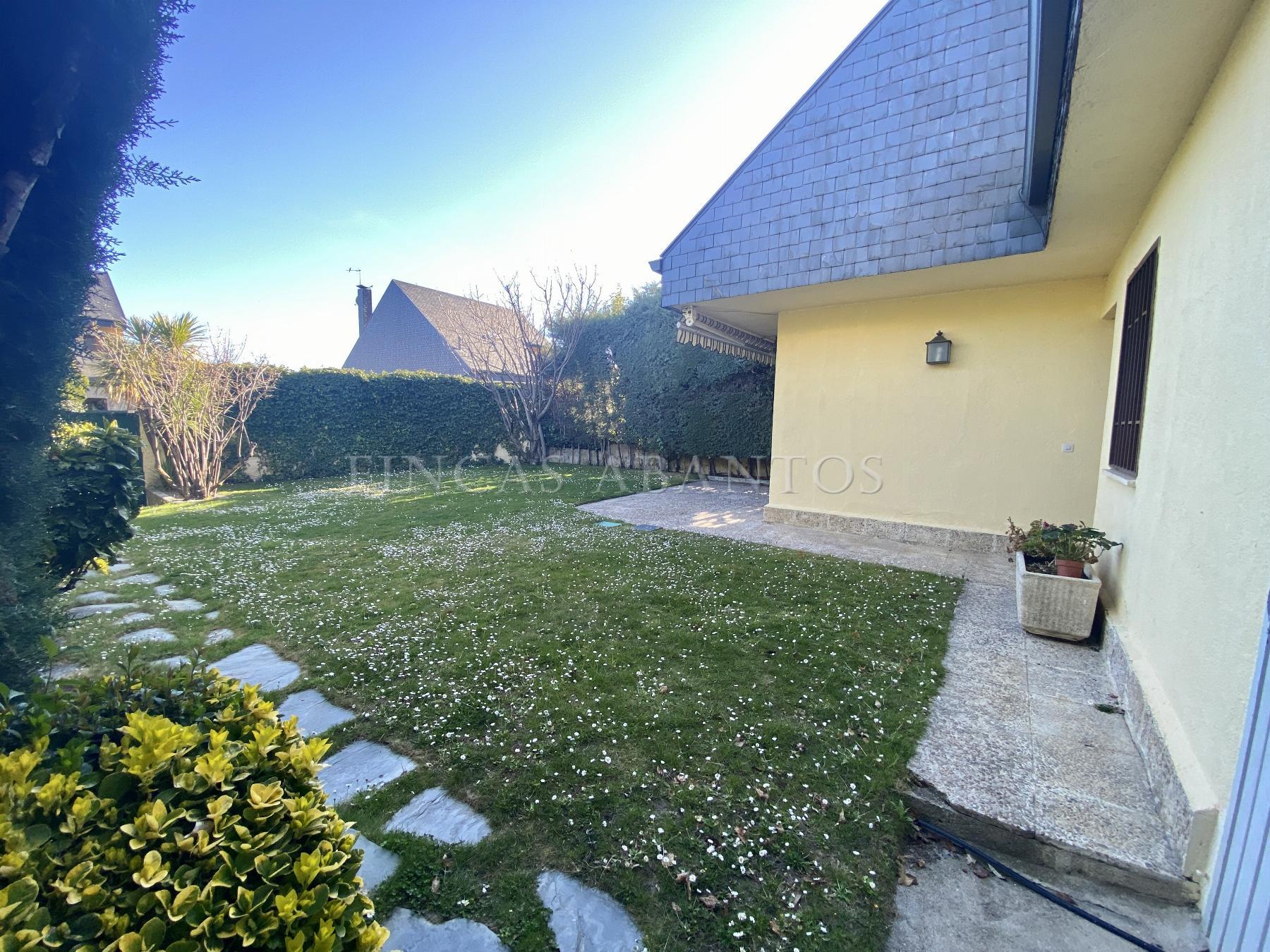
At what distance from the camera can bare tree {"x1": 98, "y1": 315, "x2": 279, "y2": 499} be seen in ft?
30.5

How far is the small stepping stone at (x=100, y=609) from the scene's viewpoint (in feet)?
13.9

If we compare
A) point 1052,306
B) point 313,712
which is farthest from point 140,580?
point 1052,306

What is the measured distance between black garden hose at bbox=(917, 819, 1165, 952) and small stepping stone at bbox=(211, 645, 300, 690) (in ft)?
12.3

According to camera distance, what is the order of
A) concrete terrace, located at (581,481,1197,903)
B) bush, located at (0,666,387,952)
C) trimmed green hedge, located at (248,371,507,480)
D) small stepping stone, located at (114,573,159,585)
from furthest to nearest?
1. trimmed green hedge, located at (248,371,507,480)
2. small stepping stone, located at (114,573,159,585)
3. concrete terrace, located at (581,481,1197,903)
4. bush, located at (0,666,387,952)

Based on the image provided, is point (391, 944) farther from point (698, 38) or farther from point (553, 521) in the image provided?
point (698, 38)

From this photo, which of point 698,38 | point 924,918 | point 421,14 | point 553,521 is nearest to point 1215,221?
point 924,918

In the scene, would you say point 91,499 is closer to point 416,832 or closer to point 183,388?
point 416,832

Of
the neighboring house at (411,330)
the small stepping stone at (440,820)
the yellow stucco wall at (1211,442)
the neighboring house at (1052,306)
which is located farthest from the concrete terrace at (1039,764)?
the neighboring house at (411,330)

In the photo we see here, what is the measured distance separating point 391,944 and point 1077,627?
4.72m

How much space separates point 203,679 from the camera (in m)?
1.60

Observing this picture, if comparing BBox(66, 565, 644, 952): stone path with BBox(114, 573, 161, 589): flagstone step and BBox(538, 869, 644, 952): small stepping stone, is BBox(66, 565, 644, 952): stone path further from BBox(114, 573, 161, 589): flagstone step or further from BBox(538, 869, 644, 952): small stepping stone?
BBox(114, 573, 161, 589): flagstone step

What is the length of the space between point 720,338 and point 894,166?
364 cm

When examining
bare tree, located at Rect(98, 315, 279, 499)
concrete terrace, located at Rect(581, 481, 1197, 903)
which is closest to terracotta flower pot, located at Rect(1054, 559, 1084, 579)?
concrete terrace, located at Rect(581, 481, 1197, 903)

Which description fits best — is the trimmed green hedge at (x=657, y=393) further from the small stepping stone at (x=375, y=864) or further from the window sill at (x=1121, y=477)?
the small stepping stone at (x=375, y=864)
